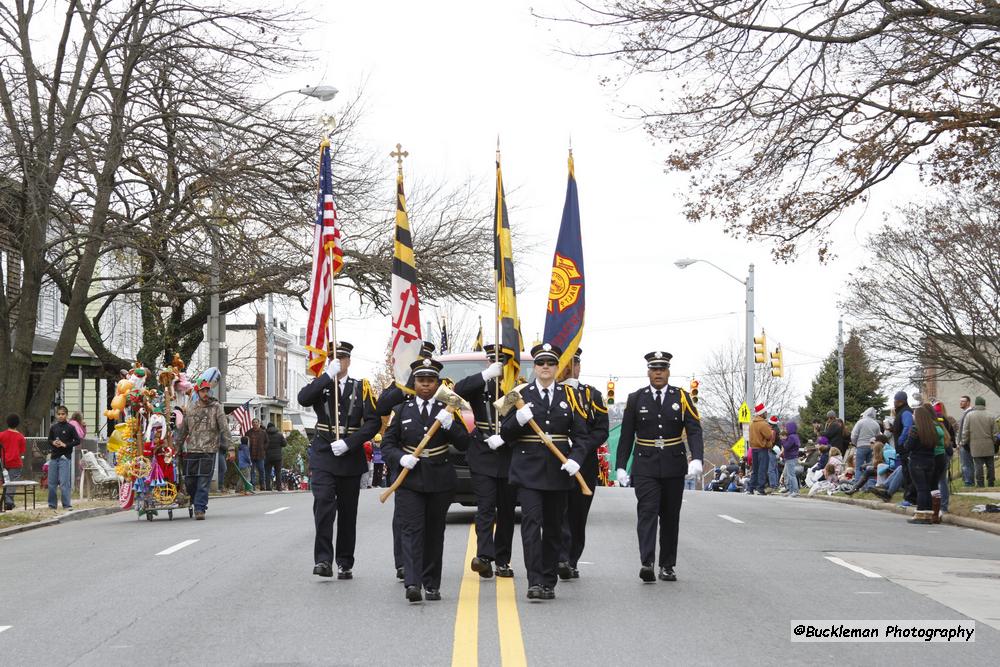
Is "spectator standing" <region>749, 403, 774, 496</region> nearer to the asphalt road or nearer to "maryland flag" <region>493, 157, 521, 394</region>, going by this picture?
the asphalt road

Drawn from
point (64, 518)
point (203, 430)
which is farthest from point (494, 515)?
point (64, 518)

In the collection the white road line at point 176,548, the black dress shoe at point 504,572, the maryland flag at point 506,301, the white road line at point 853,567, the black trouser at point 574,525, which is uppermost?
the maryland flag at point 506,301

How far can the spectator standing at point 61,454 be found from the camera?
22.5 metres

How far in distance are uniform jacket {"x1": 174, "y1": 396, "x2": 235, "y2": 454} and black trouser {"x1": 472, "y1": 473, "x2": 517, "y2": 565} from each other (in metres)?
9.42

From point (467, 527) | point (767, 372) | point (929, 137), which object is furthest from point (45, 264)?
point (767, 372)

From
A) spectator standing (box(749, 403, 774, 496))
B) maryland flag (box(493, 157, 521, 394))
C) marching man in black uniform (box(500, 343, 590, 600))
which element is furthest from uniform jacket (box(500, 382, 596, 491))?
spectator standing (box(749, 403, 774, 496))

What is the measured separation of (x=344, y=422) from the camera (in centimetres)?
1181

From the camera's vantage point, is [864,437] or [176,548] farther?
[864,437]

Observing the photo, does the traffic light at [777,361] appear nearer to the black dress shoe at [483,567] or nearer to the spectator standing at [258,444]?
the spectator standing at [258,444]

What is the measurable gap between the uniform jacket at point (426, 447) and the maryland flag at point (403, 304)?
2.35 m

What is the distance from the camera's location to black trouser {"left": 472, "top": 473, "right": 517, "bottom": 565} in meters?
11.4

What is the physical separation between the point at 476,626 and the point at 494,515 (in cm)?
230

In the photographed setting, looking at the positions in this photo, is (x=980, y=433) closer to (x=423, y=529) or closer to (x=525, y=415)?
(x=525, y=415)

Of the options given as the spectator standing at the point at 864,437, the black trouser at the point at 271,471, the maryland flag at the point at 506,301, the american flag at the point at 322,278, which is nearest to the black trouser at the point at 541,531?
the maryland flag at the point at 506,301
